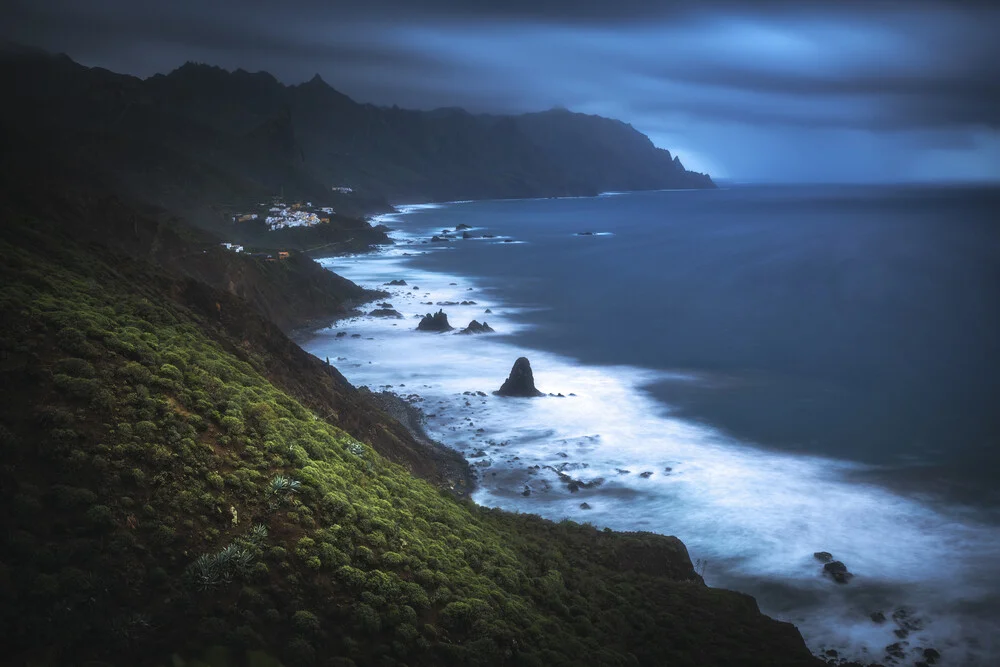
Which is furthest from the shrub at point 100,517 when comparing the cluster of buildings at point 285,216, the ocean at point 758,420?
the cluster of buildings at point 285,216

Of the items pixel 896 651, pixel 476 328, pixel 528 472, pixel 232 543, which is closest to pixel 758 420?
pixel 528 472

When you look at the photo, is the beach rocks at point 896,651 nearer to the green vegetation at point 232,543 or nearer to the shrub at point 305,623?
the green vegetation at point 232,543

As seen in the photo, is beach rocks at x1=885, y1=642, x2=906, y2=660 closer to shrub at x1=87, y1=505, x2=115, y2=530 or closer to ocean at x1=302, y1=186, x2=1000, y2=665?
ocean at x1=302, y1=186, x2=1000, y2=665

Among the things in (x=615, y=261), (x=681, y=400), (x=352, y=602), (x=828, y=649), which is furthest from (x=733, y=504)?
(x=615, y=261)

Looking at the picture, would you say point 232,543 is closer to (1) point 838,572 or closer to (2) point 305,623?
(2) point 305,623

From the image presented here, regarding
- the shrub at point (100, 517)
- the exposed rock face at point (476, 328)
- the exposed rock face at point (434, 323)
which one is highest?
the shrub at point (100, 517)

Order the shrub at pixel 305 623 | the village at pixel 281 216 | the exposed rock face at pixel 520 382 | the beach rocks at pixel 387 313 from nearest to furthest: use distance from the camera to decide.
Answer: the shrub at pixel 305 623
the exposed rock face at pixel 520 382
the beach rocks at pixel 387 313
the village at pixel 281 216
